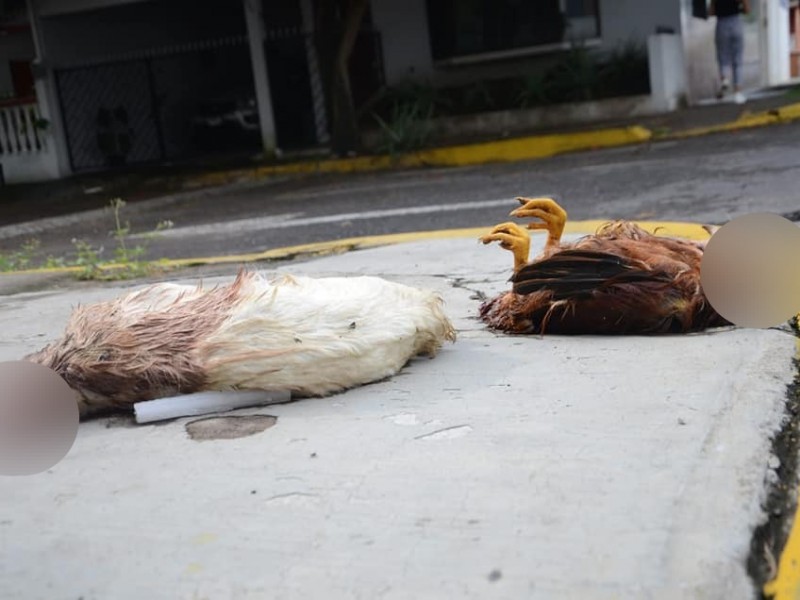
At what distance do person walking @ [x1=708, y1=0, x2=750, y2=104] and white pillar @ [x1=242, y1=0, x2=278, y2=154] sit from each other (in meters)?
6.34

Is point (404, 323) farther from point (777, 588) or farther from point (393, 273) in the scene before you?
point (393, 273)

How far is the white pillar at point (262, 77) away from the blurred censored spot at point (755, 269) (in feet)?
39.5

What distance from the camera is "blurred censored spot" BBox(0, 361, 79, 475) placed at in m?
1.95

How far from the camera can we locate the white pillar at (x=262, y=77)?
13992mm

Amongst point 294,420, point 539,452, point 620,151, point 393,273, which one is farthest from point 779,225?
point 620,151

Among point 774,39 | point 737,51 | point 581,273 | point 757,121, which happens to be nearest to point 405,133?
point 757,121

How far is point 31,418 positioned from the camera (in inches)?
77.1

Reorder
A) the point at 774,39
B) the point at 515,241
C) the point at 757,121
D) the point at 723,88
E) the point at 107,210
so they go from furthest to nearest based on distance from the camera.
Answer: the point at 774,39
the point at 723,88
the point at 107,210
the point at 757,121
the point at 515,241

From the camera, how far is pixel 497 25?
14.1 meters

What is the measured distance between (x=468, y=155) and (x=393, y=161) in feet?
3.29


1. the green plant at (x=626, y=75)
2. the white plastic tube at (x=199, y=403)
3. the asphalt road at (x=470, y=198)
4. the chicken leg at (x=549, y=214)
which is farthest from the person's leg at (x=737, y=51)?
the white plastic tube at (x=199, y=403)

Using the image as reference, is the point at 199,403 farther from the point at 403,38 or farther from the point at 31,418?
the point at 403,38

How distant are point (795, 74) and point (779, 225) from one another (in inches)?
633

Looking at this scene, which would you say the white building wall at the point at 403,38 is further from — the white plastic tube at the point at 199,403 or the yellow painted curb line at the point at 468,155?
the white plastic tube at the point at 199,403
